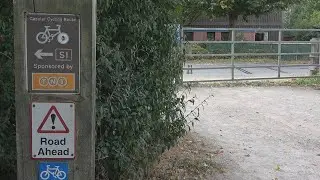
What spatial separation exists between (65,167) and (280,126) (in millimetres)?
6206

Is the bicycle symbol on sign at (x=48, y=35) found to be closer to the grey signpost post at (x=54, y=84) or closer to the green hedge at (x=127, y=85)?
the grey signpost post at (x=54, y=84)

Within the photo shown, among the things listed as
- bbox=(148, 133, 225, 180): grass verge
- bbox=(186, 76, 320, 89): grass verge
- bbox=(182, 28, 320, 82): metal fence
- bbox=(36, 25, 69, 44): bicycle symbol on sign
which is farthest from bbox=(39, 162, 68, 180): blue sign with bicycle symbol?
bbox=(182, 28, 320, 82): metal fence

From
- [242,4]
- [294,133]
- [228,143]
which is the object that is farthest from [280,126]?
[242,4]

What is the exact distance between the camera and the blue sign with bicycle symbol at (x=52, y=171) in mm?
2520

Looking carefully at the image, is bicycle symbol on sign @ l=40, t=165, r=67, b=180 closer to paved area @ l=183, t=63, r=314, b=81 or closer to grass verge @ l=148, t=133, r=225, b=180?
grass verge @ l=148, t=133, r=225, b=180

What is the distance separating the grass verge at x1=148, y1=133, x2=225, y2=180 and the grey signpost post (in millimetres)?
2534

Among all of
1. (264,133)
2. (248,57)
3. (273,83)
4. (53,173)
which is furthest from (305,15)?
(53,173)

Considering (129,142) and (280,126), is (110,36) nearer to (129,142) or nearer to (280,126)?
(129,142)

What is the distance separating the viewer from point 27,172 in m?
2.56

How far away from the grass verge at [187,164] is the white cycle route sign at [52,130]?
2561 mm

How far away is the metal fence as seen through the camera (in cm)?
1435

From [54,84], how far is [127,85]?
1.43m

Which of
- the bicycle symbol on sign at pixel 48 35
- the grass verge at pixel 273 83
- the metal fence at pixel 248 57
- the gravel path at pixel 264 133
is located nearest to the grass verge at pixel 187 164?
the gravel path at pixel 264 133

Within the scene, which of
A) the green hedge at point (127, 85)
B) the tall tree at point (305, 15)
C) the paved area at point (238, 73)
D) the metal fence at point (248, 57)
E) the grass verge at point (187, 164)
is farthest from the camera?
the tall tree at point (305, 15)
